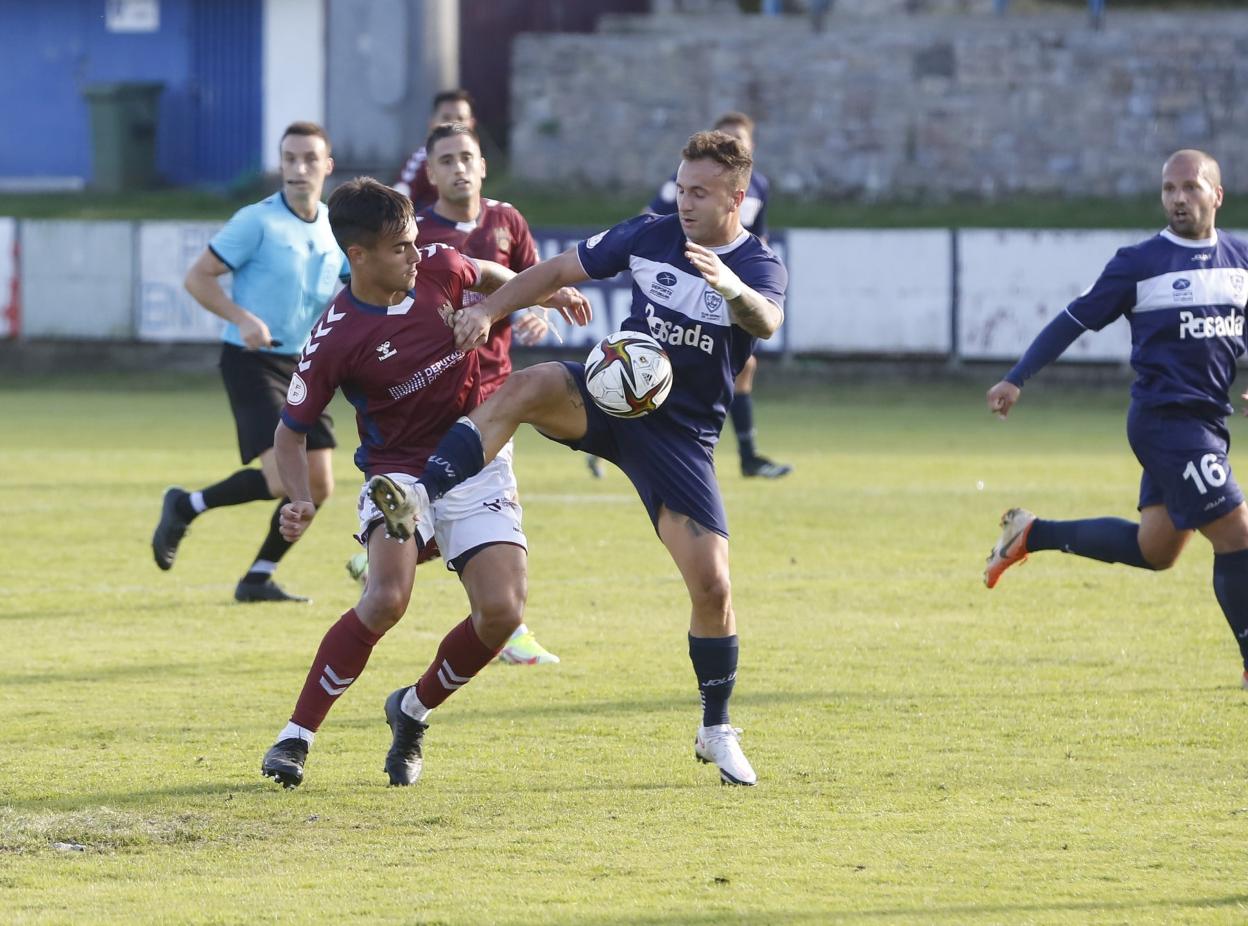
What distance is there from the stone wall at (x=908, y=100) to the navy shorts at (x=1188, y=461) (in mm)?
20134

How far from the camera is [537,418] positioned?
605cm

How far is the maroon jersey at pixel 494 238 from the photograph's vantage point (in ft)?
26.7

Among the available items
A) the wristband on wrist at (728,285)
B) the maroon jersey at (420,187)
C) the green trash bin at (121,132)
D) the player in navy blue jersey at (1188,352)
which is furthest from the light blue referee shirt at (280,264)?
the green trash bin at (121,132)

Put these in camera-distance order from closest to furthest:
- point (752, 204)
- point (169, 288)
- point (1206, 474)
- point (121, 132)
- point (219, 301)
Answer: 1. point (1206, 474)
2. point (219, 301)
3. point (752, 204)
4. point (169, 288)
5. point (121, 132)

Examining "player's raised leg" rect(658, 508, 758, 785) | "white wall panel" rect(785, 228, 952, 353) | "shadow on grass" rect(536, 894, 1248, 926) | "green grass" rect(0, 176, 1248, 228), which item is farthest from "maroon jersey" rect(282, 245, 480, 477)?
"green grass" rect(0, 176, 1248, 228)

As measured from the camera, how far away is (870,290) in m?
21.1

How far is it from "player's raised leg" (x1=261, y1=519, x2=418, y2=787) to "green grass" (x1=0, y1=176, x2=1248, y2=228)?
62.7 feet

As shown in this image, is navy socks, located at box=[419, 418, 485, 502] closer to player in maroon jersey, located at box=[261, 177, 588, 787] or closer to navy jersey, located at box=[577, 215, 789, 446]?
player in maroon jersey, located at box=[261, 177, 588, 787]

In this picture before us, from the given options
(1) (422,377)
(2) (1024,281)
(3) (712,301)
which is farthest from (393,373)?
(2) (1024,281)

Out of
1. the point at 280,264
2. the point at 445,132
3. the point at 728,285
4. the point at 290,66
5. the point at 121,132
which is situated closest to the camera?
the point at 728,285

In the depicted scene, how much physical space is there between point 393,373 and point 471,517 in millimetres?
511

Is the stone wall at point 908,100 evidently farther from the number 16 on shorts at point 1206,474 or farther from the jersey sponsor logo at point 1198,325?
the number 16 on shorts at point 1206,474

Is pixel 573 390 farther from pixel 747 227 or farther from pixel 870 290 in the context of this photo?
pixel 870 290

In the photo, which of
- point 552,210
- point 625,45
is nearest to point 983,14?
point 625,45
